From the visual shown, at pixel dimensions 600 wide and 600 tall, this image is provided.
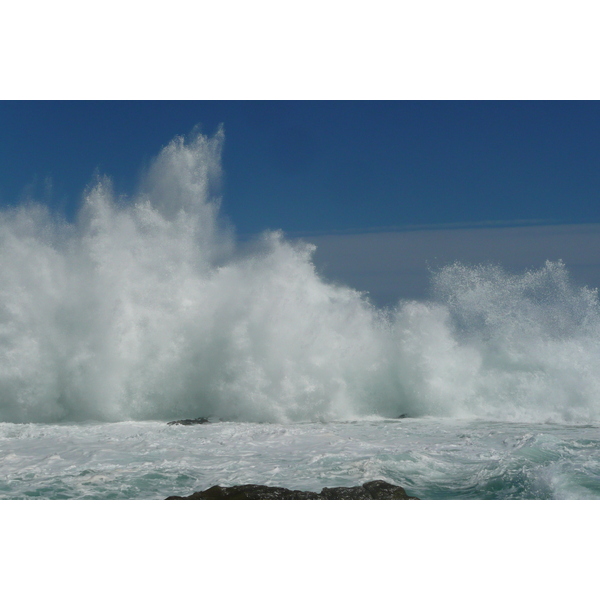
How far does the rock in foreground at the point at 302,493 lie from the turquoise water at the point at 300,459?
392 millimetres

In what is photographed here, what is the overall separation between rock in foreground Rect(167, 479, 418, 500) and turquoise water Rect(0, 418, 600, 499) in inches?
15.4

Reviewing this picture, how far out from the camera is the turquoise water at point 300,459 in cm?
593

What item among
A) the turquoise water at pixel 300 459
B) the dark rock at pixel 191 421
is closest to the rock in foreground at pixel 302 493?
the turquoise water at pixel 300 459

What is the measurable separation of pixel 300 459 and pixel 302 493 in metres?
1.51

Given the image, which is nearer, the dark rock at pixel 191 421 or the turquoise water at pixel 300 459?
the turquoise water at pixel 300 459

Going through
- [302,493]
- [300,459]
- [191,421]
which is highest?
[191,421]

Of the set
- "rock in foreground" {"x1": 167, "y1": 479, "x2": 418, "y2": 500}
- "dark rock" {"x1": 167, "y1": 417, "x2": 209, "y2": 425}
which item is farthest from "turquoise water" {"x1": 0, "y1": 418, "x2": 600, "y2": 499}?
"rock in foreground" {"x1": 167, "y1": 479, "x2": 418, "y2": 500}

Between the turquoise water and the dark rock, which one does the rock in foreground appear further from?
the dark rock

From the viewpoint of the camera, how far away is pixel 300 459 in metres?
7.03

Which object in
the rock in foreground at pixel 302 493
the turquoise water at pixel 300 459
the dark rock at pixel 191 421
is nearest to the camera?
the rock in foreground at pixel 302 493

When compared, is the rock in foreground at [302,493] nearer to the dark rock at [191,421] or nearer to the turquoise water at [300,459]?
the turquoise water at [300,459]

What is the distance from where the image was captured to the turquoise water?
233 inches

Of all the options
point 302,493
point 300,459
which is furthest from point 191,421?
point 302,493

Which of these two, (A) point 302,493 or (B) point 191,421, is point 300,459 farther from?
(B) point 191,421
